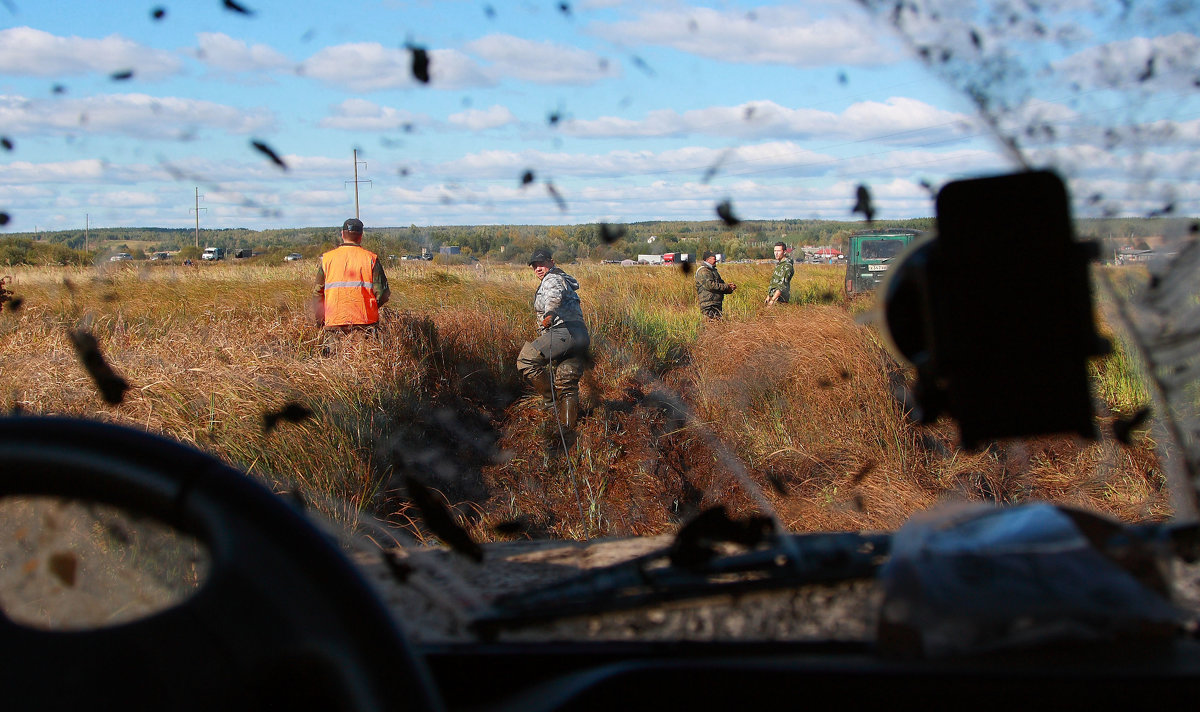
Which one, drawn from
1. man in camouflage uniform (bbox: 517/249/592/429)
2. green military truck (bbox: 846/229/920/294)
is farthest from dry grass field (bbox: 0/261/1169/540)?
green military truck (bbox: 846/229/920/294)

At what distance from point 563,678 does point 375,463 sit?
25.0ft

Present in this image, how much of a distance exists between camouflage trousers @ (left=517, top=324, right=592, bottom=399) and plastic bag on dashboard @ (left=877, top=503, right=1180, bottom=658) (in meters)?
10.3

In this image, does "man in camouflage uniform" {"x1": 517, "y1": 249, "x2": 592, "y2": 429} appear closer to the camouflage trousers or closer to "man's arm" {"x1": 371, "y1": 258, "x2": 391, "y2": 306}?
the camouflage trousers

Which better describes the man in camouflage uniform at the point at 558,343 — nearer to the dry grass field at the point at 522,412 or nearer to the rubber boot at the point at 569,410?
the rubber boot at the point at 569,410

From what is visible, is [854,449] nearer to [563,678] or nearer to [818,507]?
[818,507]

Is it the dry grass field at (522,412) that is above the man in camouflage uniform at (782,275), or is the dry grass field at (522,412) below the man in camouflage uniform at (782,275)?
below

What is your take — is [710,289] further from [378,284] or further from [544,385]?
[378,284]

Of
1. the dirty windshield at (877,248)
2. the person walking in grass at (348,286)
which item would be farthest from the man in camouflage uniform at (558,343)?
the dirty windshield at (877,248)

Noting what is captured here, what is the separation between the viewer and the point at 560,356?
456 inches

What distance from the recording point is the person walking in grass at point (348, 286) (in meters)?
10.0

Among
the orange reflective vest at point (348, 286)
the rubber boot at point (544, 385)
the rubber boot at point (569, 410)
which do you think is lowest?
the rubber boot at point (569, 410)

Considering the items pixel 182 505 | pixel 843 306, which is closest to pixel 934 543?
pixel 182 505

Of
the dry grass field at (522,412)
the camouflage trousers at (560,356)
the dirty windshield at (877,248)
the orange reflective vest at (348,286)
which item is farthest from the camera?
the dirty windshield at (877,248)

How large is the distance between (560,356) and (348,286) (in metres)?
2.88
